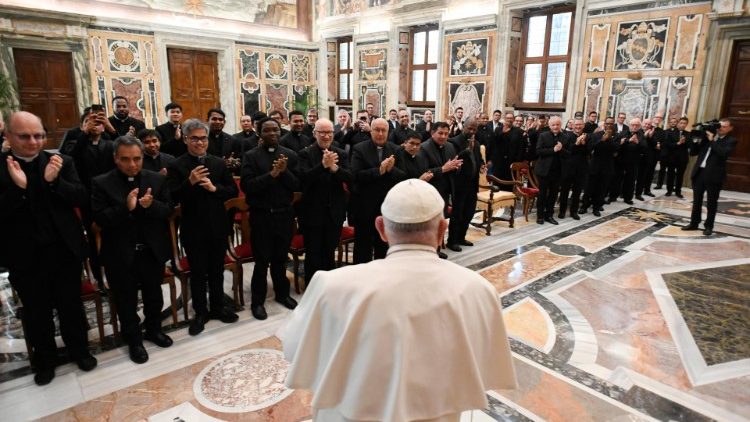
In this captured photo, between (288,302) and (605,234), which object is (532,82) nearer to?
(605,234)

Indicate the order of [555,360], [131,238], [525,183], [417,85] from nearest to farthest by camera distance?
[131,238] → [555,360] → [525,183] → [417,85]

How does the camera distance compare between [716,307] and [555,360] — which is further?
[716,307]

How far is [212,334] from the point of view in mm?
3758

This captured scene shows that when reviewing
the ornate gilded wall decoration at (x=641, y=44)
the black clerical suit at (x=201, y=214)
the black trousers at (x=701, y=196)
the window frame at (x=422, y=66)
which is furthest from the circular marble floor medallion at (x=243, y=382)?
the window frame at (x=422, y=66)

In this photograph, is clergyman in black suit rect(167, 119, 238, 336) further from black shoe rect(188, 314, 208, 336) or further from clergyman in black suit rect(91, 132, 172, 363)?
clergyman in black suit rect(91, 132, 172, 363)

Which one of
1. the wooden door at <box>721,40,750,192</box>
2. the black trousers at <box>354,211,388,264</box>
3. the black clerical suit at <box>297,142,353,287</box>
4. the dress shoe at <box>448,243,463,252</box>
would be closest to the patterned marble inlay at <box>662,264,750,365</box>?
the dress shoe at <box>448,243,463,252</box>

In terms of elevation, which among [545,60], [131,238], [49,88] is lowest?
[131,238]

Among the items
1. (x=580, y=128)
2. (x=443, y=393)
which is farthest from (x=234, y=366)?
(x=580, y=128)

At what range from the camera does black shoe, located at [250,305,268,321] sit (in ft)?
13.2

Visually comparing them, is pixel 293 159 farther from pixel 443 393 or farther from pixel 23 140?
pixel 443 393

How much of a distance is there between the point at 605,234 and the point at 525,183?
1582 mm

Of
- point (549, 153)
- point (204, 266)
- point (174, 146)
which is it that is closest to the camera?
point (204, 266)

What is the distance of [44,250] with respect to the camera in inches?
118

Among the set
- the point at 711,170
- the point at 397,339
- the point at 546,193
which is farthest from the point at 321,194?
the point at 711,170
